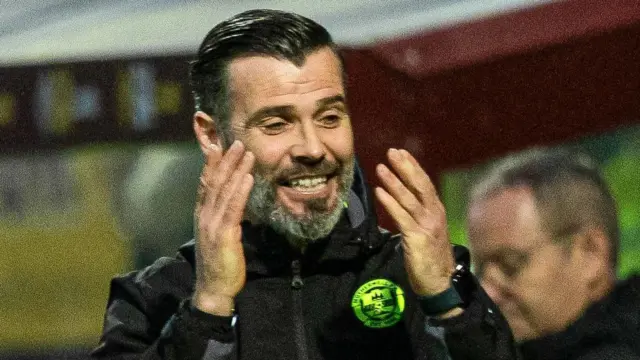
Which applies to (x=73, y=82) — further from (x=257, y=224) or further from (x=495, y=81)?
(x=257, y=224)

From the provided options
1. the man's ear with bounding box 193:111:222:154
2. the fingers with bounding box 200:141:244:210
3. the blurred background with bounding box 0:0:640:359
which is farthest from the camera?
the blurred background with bounding box 0:0:640:359

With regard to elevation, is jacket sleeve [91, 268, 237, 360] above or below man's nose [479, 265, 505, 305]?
above

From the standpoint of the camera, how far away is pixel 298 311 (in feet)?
6.38

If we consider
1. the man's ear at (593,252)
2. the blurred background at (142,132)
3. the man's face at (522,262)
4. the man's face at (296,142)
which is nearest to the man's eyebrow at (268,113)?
the man's face at (296,142)

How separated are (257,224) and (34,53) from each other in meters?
1.54

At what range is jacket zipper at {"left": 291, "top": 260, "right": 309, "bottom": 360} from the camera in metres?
1.91

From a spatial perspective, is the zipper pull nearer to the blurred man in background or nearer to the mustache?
the mustache

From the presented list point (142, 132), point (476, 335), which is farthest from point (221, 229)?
point (142, 132)

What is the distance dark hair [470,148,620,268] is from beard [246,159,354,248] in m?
0.50

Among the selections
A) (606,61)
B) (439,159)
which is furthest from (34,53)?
(606,61)

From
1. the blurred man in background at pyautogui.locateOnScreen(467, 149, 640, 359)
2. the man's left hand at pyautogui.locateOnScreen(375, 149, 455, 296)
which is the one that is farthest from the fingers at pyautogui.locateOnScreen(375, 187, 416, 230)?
the blurred man in background at pyautogui.locateOnScreen(467, 149, 640, 359)

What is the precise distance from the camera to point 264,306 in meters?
1.95

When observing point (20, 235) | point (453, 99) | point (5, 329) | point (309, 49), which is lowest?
point (5, 329)

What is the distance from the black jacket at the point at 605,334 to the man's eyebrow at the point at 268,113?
587mm
